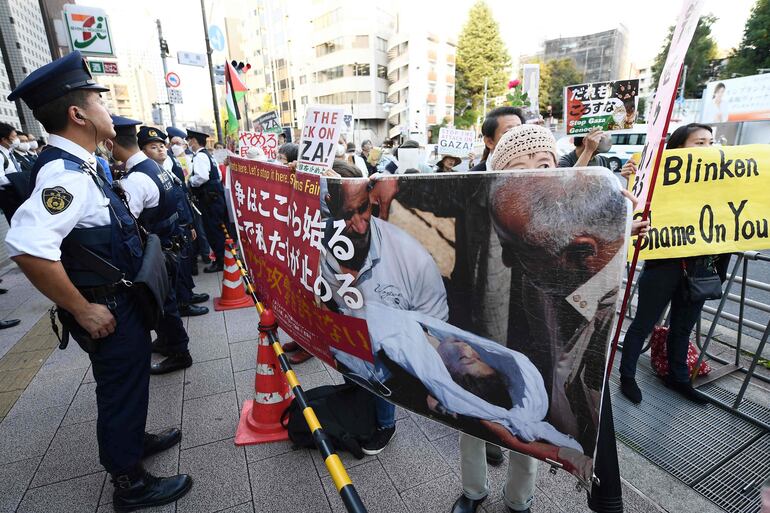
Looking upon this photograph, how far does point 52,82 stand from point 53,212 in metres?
0.71

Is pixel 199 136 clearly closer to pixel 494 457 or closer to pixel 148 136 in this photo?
pixel 148 136

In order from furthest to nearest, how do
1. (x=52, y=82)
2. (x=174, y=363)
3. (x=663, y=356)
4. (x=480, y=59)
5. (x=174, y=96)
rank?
(x=480, y=59) < (x=174, y=96) < (x=174, y=363) < (x=663, y=356) < (x=52, y=82)

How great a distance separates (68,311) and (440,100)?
2083 inches

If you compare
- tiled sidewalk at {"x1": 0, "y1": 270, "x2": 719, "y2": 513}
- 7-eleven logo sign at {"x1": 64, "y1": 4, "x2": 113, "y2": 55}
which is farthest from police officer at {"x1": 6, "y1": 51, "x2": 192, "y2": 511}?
7-eleven logo sign at {"x1": 64, "y1": 4, "x2": 113, "y2": 55}

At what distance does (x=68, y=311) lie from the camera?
196 cm

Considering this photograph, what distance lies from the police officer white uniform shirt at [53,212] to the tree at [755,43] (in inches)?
1648

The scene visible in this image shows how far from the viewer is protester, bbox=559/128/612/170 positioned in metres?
2.37

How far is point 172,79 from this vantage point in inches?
644

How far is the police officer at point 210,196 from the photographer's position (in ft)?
21.3

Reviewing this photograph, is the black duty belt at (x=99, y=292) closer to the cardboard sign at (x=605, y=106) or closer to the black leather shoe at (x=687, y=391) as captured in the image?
the cardboard sign at (x=605, y=106)

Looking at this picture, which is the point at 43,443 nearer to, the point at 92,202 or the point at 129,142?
the point at 92,202

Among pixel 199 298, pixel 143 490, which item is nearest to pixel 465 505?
pixel 143 490

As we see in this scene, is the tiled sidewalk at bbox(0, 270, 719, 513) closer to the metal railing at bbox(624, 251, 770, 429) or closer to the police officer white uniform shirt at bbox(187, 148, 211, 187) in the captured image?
the metal railing at bbox(624, 251, 770, 429)

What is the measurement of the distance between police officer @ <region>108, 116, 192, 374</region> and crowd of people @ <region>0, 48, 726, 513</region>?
0.13m
